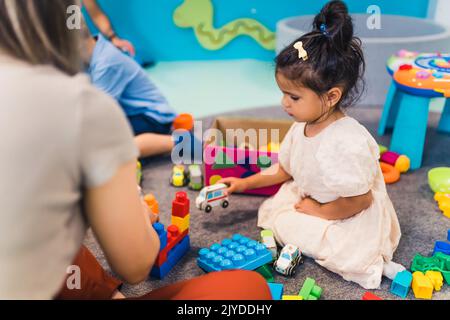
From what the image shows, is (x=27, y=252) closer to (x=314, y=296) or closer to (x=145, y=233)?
(x=145, y=233)

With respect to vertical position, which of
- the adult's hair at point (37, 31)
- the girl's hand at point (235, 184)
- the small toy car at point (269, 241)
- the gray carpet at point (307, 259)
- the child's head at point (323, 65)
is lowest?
the gray carpet at point (307, 259)

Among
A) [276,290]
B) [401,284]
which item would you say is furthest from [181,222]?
[401,284]

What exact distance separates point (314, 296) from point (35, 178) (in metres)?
0.67

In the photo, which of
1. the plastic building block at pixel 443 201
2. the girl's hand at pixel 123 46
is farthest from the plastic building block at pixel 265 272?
the girl's hand at pixel 123 46

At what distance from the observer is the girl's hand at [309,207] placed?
108cm

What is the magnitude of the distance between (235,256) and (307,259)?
7.3 inches

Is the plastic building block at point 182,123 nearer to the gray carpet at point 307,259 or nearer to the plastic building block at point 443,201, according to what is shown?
the gray carpet at point 307,259

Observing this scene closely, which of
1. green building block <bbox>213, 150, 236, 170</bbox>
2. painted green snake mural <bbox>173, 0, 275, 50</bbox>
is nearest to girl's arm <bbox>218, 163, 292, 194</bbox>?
green building block <bbox>213, 150, 236, 170</bbox>

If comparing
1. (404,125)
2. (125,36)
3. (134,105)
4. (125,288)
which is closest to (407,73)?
(404,125)

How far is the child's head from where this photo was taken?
3.07 ft

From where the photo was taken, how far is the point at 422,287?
0.96 m

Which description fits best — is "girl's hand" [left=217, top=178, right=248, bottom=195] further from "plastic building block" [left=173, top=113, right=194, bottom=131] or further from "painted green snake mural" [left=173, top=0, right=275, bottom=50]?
"painted green snake mural" [left=173, top=0, right=275, bottom=50]

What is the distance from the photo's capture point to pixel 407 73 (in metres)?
1.46

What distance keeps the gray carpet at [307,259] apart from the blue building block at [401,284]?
1cm
